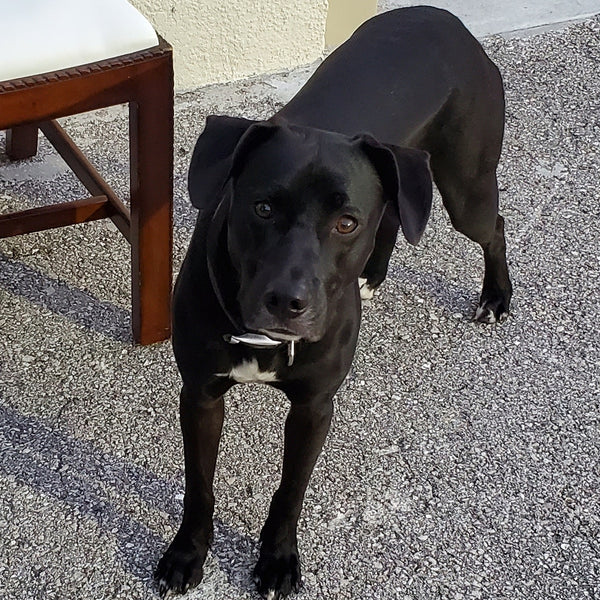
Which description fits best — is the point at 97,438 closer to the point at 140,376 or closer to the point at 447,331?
the point at 140,376

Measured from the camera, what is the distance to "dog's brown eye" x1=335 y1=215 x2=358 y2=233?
6.90 feet

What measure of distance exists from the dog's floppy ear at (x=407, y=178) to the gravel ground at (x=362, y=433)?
3.11 ft

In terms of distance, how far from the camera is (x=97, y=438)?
2936mm

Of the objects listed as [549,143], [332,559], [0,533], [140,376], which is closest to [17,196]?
[140,376]

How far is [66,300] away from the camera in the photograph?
3.36m

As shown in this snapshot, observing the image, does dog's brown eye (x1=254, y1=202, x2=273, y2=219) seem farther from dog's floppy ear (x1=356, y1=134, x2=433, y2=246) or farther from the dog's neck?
dog's floppy ear (x1=356, y1=134, x2=433, y2=246)

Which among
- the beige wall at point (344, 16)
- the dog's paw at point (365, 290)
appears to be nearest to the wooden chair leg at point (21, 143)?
the dog's paw at point (365, 290)

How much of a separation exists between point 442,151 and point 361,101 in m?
0.39

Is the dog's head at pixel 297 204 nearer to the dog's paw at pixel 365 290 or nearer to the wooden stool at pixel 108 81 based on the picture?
the wooden stool at pixel 108 81

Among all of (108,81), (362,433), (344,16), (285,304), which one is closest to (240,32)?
(344,16)

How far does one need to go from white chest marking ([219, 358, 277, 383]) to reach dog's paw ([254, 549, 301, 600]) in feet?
1.63

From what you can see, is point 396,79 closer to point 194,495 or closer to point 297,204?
point 297,204

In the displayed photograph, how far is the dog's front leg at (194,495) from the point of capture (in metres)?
2.46

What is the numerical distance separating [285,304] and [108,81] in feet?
3.25
